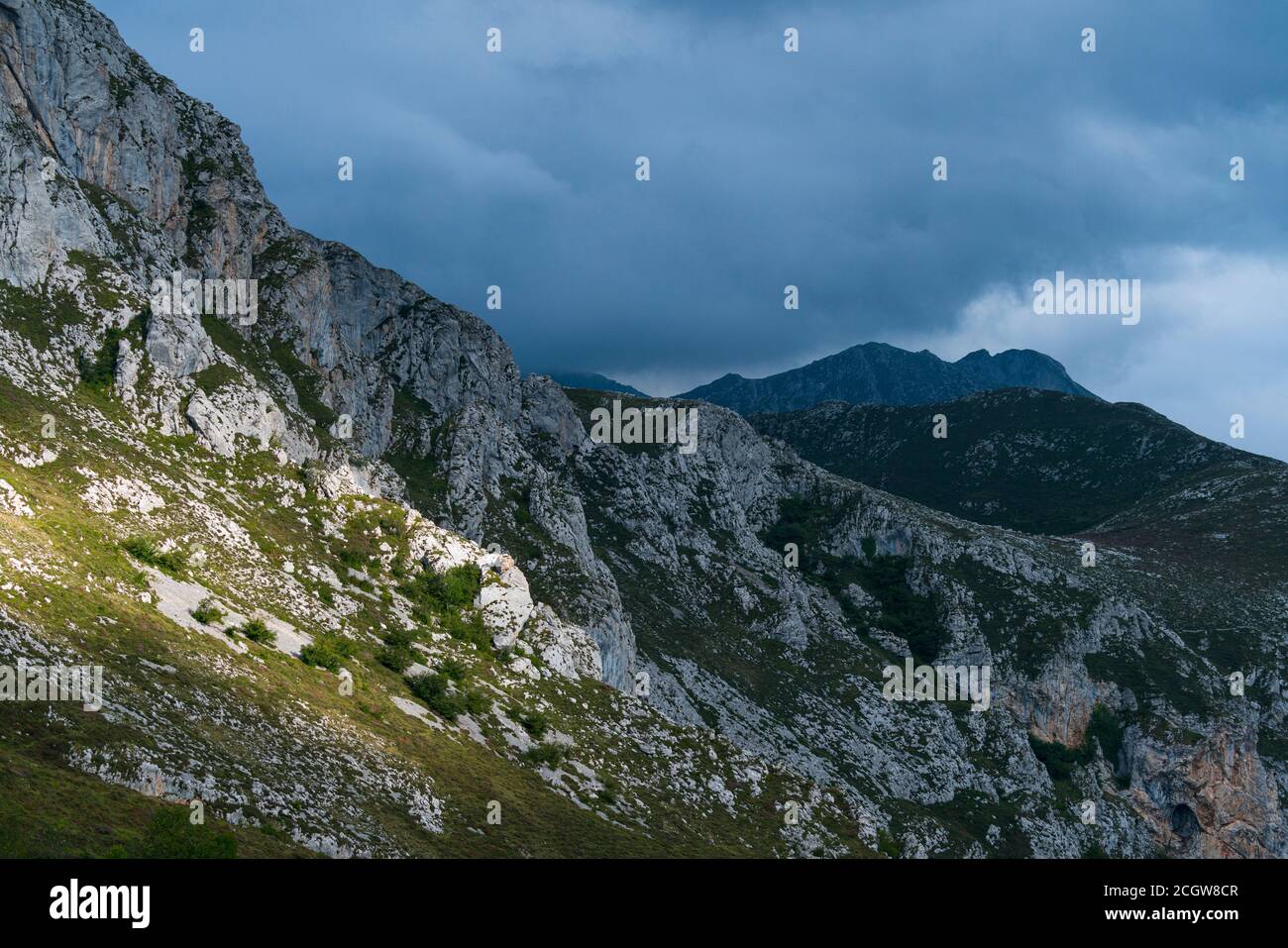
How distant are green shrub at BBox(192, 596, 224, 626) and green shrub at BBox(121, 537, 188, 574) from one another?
3.92 meters

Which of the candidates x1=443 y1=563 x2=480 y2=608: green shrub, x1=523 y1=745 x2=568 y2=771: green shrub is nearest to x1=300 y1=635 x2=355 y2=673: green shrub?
x1=523 y1=745 x2=568 y2=771: green shrub

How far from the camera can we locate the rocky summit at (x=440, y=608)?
53.9 m

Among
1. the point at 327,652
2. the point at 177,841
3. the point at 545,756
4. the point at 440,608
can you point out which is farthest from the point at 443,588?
the point at 177,841

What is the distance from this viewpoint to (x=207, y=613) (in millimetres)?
62875

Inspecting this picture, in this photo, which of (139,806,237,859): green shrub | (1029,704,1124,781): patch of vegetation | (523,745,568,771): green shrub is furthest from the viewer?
(1029,704,1124,781): patch of vegetation

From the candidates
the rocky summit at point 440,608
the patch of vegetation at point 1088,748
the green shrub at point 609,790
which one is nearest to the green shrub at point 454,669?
the rocky summit at point 440,608

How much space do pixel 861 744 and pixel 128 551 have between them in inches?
3885

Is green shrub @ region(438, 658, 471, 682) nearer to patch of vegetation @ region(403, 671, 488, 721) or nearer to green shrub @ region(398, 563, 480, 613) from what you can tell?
patch of vegetation @ region(403, 671, 488, 721)

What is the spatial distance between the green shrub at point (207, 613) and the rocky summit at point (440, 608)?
0.21 m

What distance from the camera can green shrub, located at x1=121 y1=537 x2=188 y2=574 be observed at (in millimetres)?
64500

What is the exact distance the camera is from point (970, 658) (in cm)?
16450

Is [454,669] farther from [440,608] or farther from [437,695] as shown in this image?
[440,608]

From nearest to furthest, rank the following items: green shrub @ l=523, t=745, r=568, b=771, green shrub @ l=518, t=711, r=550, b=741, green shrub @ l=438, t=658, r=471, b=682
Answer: green shrub @ l=523, t=745, r=568, b=771, green shrub @ l=518, t=711, r=550, b=741, green shrub @ l=438, t=658, r=471, b=682
